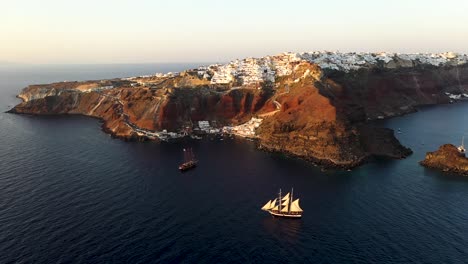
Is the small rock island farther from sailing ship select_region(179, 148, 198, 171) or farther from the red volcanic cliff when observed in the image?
sailing ship select_region(179, 148, 198, 171)

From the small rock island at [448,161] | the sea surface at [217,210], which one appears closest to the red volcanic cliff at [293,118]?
the sea surface at [217,210]

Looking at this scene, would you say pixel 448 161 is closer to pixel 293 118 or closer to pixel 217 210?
pixel 293 118

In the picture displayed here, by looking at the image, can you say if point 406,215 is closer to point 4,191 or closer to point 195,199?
point 195,199

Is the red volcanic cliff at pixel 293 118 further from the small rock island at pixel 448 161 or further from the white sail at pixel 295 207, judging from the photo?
the white sail at pixel 295 207

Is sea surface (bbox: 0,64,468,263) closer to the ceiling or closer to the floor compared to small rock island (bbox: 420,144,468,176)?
closer to the floor

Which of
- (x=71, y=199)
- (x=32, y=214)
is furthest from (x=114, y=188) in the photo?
(x=32, y=214)

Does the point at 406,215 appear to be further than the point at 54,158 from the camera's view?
No

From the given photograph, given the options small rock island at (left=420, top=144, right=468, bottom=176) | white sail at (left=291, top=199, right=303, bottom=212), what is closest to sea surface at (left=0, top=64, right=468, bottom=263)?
white sail at (left=291, top=199, right=303, bottom=212)
